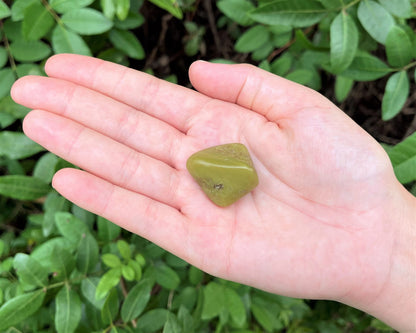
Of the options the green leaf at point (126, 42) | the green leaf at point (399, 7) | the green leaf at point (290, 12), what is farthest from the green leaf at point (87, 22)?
the green leaf at point (399, 7)

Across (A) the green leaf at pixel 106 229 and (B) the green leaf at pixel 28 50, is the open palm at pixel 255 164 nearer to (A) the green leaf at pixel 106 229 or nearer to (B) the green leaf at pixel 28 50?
(B) the green leaf at pixel 28 50

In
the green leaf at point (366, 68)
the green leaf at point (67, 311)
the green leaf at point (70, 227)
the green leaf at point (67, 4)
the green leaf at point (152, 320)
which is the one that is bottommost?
the green leaf at point (152, 320)

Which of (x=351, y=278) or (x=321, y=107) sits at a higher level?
(x=321, y=107)

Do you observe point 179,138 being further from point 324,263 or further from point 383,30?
point 383,30

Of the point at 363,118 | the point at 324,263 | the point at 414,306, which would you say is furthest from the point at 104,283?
the point at 363,118

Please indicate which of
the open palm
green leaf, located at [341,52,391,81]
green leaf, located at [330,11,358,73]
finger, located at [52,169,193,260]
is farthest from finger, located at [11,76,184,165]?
green leaf, located at [341,52,391,81]

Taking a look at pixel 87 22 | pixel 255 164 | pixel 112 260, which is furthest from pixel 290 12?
pixel 112 260

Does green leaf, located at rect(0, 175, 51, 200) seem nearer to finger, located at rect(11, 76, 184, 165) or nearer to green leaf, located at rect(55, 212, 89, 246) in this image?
green leaf, located at rect(55, 212, 89, 246)
